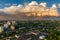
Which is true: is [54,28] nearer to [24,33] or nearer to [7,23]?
[24,33]

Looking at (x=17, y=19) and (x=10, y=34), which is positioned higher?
(x=17, y=19)

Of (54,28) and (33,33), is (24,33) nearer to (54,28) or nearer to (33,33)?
(33,33)

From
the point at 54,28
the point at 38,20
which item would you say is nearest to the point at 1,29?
the point at 38,20

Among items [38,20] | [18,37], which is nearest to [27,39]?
[18,37]

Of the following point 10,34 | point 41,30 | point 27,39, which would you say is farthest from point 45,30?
point 10,34

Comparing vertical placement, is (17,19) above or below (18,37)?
above

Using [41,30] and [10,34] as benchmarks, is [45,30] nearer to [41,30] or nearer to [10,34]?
[41,30]

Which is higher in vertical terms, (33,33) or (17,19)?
(17,19)
